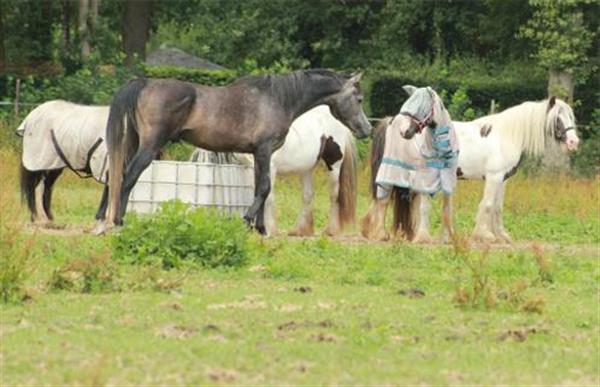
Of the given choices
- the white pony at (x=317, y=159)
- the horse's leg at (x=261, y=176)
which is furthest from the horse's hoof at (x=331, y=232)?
the horse's leg at (x=261, y=176)

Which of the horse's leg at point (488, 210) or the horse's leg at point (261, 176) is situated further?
the horse's leg at point (488, 210)

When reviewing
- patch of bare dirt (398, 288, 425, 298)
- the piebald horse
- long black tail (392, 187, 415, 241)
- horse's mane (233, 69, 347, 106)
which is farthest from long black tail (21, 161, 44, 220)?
patch of bare dirt (398, 288, 425, 298)

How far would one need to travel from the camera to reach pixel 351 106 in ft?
64.6

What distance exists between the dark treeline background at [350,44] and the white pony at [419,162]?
596 inches

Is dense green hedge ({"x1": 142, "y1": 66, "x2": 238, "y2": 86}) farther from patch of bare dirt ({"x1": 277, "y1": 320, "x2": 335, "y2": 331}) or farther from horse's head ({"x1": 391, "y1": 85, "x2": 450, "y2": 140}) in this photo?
patch of bare dirt ({"x1": 277, "y1": 320, "x2": 335, "y2": 331})

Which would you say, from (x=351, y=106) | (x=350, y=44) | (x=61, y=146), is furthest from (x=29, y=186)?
(x=350, y=44)

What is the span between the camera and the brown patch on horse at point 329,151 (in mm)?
20875

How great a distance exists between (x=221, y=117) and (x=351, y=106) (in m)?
1.65

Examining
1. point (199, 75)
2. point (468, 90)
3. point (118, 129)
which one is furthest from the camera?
point (199, 75)

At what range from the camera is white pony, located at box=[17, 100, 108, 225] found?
795 inches

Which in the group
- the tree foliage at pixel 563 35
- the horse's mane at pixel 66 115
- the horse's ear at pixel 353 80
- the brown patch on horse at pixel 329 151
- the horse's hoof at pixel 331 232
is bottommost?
the horse's hoof at pixel 331 232

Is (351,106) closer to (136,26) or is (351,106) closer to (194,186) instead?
(194,186)

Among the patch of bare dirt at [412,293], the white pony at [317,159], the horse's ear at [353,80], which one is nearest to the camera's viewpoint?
the patch of bare dirt at [412,293]

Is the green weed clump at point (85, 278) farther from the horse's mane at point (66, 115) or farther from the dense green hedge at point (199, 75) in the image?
the dense green hedge at point (199, 75)
